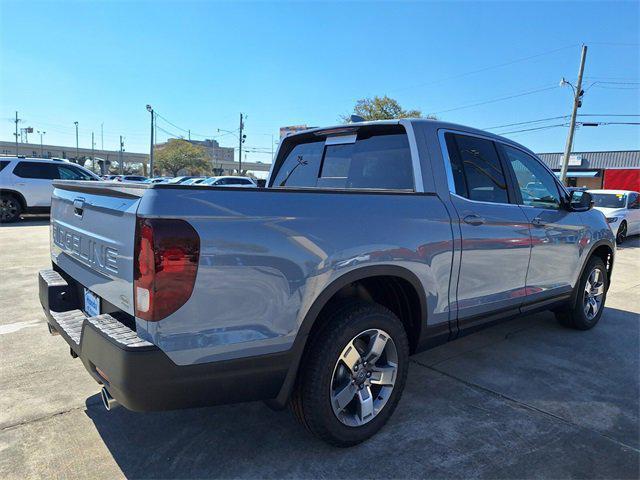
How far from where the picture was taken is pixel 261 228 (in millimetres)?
2047

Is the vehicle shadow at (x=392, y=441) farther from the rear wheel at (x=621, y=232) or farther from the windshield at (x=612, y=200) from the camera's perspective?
the windshield at (x=612, y=200)

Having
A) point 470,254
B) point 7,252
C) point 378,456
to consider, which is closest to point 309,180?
point 470,254

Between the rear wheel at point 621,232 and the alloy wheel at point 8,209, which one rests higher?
the rear wheel at point 621,232

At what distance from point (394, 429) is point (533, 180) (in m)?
2.54

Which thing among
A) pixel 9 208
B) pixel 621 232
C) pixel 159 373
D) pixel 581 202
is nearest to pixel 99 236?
pixel 159 373

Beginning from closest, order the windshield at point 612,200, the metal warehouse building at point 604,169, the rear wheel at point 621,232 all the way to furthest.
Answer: the rear wheel at point 621,232 → the windshield at point 612,200 → the metal warehouse building at point 604,169

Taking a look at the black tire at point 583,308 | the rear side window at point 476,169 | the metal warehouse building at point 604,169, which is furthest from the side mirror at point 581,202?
the metal warehouse building at point 604,169

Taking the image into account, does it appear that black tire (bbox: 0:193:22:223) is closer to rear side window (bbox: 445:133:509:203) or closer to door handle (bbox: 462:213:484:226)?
rear side window (bbox: 445:133:509:203)

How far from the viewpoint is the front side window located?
12.5 feet

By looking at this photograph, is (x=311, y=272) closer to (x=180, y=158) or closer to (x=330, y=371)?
(x=330, y=371)

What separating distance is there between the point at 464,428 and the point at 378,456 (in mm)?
666

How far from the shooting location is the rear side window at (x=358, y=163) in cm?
318

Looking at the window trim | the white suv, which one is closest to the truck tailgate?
the window trim

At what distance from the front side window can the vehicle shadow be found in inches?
60.8
